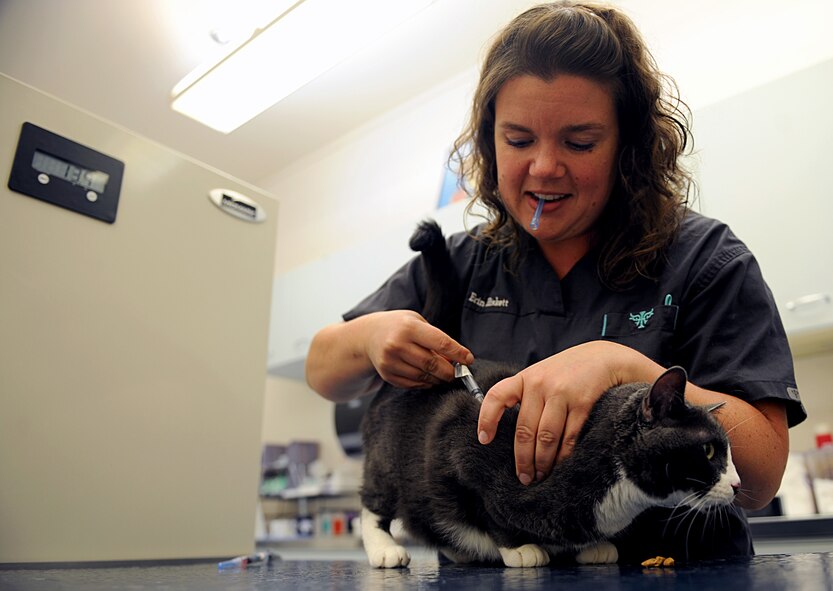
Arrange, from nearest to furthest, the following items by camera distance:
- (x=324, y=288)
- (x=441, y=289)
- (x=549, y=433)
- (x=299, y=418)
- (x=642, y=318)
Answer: (x=549, y=433) → (x=642, y=318) → (x=441, y=289) → (x=324, y=288) → (x=299, y=418)

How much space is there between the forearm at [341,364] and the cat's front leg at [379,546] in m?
0.20

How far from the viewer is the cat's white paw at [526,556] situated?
710 millimetres

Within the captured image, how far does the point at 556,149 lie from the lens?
0.93 meters

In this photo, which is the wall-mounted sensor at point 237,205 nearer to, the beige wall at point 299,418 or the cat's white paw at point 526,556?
the cat's white paw at point 526,556

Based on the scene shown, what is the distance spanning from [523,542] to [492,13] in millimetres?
1913

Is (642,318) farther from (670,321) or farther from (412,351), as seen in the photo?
(412,351)

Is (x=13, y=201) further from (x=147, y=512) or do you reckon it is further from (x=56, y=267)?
(x=147, y=512)

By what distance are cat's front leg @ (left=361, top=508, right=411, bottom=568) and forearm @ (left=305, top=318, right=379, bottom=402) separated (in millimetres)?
197

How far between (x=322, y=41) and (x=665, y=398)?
1.57m

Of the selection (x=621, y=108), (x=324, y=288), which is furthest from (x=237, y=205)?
(x=324, y=288)

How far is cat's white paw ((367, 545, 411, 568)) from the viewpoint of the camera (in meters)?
0.79

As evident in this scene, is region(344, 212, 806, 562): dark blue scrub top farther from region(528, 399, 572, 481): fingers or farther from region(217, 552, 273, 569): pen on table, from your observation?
region(217, 552, 273, 569): pen on table

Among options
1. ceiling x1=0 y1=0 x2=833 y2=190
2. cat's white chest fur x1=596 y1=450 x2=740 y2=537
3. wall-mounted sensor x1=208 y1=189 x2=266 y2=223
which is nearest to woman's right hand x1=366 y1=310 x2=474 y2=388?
cat's white chest fur x1=596 y1=450 x2=740 y2=537

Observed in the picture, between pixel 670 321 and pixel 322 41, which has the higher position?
pixel 322 41
